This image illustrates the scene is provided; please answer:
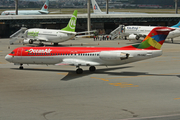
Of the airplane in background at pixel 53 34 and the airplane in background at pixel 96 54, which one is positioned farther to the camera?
the airplane in background at pixel 53 34

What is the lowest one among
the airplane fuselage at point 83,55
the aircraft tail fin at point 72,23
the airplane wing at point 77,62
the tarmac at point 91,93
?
the tarmac at point 91,93

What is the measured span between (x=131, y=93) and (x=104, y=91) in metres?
2.61

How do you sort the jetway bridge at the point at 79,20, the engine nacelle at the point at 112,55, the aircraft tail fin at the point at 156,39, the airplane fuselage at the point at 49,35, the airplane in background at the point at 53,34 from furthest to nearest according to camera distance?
1. the jetway bridge at the point at 79,20
2. the airplane fuselage at the point at 49,35
3. the airplane in background at the point at 53,34
4. the aircraft tail fin at the point at 156,39
5. the engine nacelle at the point at 112,55

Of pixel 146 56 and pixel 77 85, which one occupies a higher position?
pixel 146 56

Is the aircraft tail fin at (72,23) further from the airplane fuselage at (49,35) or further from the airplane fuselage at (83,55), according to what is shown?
the airplane fuselage at (83,55)

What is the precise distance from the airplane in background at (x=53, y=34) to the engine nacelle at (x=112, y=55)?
3595cm

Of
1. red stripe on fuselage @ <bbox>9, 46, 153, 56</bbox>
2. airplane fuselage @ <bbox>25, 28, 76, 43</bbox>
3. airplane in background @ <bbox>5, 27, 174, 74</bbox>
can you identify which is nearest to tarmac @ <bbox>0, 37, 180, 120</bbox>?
airplane in background @ <bbox>5, 27, 174, 74</bbox>

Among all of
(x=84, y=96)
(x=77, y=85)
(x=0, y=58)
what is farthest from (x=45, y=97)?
(x=0, y=58)

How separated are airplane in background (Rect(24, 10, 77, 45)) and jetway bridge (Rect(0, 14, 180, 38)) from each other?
30.3m

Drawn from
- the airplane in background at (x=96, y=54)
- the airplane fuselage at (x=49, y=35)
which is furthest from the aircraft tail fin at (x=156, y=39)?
the airplane fuselage at (x=49, y=35)

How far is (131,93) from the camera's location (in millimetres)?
27844

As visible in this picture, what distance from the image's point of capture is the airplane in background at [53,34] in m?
71.2

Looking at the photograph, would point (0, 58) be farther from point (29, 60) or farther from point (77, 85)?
point (77, 85)

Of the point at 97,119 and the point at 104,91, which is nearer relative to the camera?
the point at 97,119
